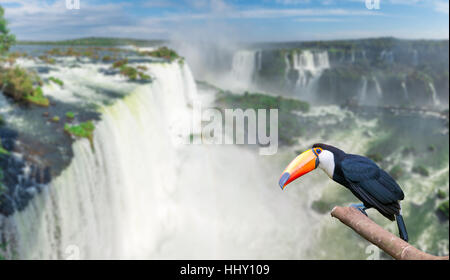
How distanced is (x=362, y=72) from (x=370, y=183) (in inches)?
1279

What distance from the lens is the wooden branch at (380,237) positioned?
1.07 metres

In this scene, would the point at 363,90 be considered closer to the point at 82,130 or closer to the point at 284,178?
the point at 82,130

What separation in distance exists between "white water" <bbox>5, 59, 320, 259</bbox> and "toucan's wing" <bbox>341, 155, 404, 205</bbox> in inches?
206

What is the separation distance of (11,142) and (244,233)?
7.18m

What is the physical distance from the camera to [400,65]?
31656 mm

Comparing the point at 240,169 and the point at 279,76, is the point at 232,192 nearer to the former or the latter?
the point at 240,169

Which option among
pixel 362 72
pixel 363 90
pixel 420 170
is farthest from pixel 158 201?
pixel 362 72

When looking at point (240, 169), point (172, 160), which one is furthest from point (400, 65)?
point (172, 160)

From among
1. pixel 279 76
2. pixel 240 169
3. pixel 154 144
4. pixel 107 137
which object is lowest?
pixel 240 169

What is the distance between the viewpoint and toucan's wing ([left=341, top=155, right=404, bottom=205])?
1.59 meters

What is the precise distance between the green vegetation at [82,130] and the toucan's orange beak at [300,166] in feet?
20.9

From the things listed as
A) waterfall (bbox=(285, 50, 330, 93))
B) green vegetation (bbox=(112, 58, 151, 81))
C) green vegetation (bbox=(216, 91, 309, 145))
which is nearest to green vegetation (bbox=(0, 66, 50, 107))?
green vegetation (bbox=(112, 58, 151, 81))

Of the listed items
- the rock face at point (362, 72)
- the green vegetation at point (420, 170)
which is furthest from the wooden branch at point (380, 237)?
the rock face at point (362, 72)

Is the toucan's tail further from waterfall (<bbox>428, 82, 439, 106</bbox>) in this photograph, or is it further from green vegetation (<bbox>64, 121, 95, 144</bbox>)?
waterfall (<bbox>428, 82, 439, 106</bbox>)
